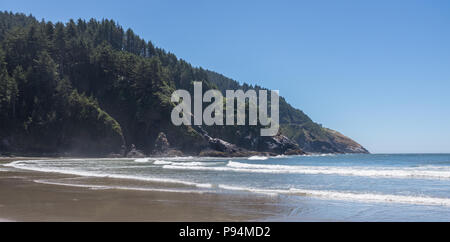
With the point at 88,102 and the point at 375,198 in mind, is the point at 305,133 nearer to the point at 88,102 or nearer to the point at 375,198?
the point at 88,102

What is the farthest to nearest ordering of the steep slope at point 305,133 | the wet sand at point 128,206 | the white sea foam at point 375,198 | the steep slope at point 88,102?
the steep slope at point 305,133
the steep slope at point 88,102
the white sea foam at point 375,198
the wet sand at point 128,206

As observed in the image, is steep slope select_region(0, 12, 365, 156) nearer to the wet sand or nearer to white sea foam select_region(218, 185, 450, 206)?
the wet sand

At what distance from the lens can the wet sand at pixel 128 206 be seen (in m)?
9.68

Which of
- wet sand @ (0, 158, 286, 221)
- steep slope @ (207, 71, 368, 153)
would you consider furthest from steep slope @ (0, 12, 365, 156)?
steep slope @ (207, 71, 368, 153)

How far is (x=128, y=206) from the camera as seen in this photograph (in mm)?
11531

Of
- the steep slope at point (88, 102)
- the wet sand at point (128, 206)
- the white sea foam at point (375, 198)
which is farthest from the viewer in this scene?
the steep slope at point (88, 102)

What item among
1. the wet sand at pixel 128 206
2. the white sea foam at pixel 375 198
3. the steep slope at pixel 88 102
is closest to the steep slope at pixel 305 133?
the steep slope at pixel 88 102

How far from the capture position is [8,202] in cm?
1199

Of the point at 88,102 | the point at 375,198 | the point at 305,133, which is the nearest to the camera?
the point at 375,198

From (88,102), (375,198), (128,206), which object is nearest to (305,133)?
(88,102)

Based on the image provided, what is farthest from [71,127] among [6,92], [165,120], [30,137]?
[165,120]

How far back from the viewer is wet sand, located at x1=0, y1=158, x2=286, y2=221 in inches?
381

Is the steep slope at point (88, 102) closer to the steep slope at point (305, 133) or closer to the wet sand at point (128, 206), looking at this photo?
the wet sand at point (128, 206)
